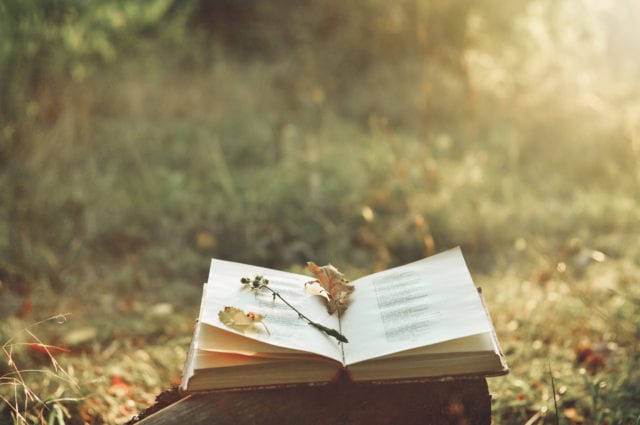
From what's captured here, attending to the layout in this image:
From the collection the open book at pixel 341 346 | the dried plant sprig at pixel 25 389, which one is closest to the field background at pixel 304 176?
the dried plant sprig at pixel 25 389

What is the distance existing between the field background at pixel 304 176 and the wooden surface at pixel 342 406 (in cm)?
57

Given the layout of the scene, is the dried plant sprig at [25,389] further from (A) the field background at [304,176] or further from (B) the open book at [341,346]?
(B) the open book at [341,346]

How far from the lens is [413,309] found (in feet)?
4.29

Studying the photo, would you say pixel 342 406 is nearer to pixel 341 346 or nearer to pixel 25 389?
pixel 341 346

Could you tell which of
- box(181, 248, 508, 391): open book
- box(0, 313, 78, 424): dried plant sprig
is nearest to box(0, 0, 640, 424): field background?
box(0, 313, 78, 424): dried plant sprig

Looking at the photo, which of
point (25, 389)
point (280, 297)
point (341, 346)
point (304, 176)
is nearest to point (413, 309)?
point (341, 346)

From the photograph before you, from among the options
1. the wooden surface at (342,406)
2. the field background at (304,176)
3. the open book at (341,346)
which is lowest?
the wooden surface at (342,406)

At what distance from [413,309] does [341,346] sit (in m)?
0.18

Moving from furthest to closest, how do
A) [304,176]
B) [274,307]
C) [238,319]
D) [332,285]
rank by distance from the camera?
1. [304,176]
2. [332,285]
3. [274,307]
4. [238,319]

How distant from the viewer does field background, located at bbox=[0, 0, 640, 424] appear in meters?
2.37

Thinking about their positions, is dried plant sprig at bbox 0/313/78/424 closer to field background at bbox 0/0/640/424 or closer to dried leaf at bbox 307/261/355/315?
field background at bbox 0/0/640/424

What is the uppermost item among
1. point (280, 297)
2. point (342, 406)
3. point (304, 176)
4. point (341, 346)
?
point (304, 176)

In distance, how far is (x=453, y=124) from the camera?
534 cm

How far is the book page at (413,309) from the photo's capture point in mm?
1188
